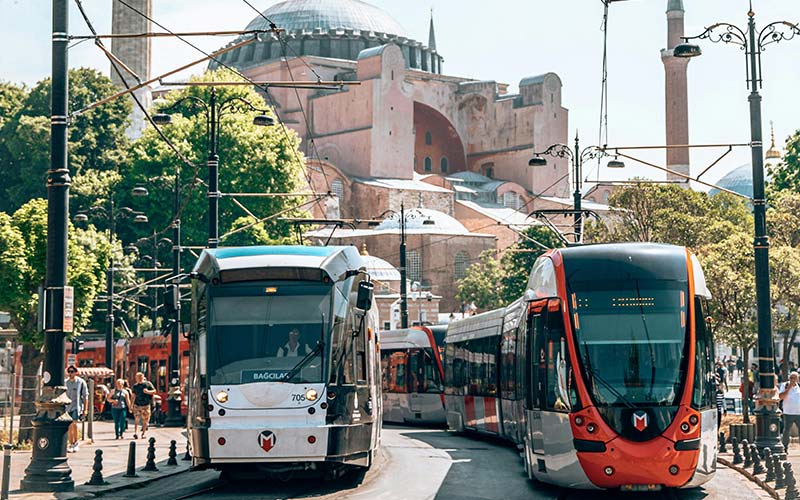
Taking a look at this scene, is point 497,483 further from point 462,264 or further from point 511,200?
point 511,200

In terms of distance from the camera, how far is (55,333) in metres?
14.6

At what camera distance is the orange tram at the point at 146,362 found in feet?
113

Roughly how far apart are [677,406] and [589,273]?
1665 millimetres

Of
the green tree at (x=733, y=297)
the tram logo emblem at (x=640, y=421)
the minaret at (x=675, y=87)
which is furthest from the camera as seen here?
the minaret at (x=675, y=87)

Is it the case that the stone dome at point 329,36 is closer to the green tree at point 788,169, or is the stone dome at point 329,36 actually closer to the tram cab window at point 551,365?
the green tree at point 788,169

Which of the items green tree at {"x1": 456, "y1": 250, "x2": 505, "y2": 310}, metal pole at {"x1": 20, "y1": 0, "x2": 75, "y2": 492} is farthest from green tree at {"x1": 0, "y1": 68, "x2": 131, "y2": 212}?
metal pole at {"x1": 20, "y1": 0, "x2": 75, "y2": 492}

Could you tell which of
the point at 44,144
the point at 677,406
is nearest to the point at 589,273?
the point at 677,406

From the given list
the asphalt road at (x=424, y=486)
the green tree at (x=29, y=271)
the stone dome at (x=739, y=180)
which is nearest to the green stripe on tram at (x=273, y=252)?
the asphalt road at (x=424, y=486)

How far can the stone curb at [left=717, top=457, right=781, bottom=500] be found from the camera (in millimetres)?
14459

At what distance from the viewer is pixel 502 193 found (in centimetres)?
10569

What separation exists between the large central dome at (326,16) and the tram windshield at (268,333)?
97.2 m

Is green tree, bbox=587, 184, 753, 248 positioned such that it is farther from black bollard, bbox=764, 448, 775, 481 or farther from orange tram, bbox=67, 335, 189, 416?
black bollard, bbox=764, 448, 775, 481

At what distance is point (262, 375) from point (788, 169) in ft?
169

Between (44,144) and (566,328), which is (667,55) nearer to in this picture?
(44,144)
